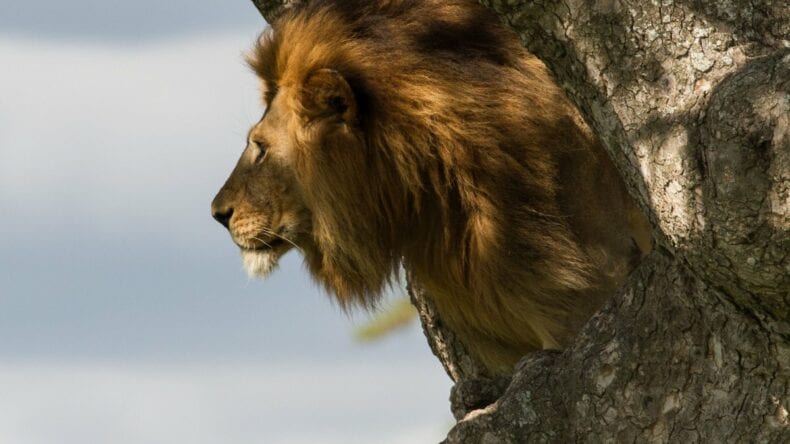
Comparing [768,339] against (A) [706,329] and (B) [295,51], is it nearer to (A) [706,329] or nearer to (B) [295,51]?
(A) [706,329]

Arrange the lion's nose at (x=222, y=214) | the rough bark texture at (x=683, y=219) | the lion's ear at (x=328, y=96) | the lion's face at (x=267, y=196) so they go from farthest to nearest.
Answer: the lion's nose at (x=222, y=214)
the lion's face at (x=267, y=196)
the lion's ear at (x=328, y=96)
the rough bark texture at (x=683, y=219)

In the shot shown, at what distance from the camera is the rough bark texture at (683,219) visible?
3.18 m

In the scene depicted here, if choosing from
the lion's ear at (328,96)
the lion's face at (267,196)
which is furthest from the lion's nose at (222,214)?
the lion's ear at (328,96)

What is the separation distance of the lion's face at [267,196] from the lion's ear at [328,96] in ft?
0.49

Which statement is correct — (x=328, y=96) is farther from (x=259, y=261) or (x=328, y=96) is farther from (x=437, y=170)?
(x=259, y=261)

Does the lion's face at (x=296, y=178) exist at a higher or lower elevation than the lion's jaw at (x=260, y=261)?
higher

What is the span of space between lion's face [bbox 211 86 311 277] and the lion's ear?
0.15 meters

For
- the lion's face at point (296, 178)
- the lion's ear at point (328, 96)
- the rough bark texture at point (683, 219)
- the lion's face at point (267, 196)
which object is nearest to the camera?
the rough bark texture at point (683, 219)

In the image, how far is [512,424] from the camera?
412 cm

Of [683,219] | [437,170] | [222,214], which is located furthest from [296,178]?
[683,219]

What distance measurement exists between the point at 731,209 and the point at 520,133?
213 centimetres

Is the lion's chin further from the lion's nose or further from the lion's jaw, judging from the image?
the lion's nose

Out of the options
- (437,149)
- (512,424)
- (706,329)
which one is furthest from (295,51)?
(706,329)

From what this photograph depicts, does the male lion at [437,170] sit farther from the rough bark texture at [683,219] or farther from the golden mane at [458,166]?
the rough bark texture at [683,219]
